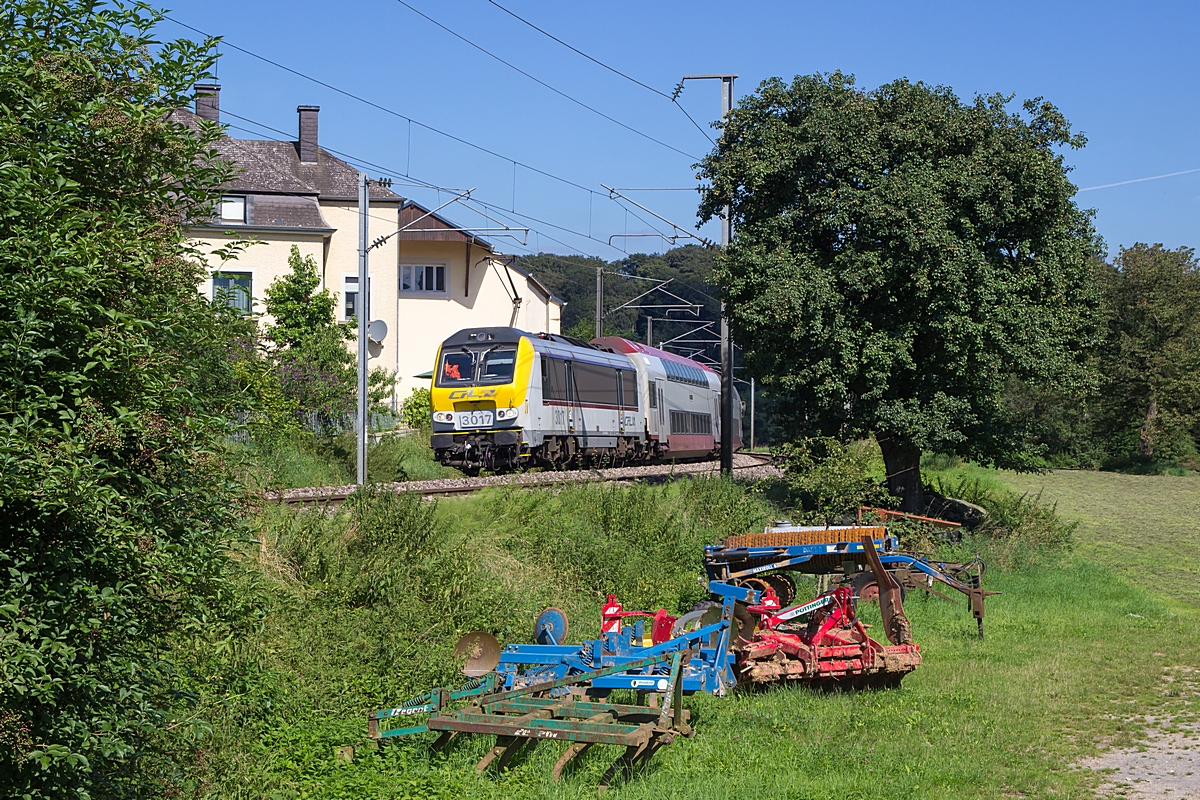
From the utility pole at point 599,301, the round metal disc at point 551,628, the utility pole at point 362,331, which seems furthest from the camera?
the utility pole at point 599,301

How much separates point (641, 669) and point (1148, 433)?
5564cm

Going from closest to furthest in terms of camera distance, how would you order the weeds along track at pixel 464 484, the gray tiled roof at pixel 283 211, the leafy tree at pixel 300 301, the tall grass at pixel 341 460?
the weeds along track at pixel 464 484
the tall grass at pixel 341 460
the leafy tree at pixel 300 301
the gray tiled roof at pixel 283 211

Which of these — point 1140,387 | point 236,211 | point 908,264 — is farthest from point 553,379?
point 1140,387

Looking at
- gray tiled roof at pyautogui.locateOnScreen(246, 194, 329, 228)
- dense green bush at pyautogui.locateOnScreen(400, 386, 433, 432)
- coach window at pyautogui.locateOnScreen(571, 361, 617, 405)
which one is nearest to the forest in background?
dense green bush at pyautogui.locateOnScreen(400, 386, 433, 432)

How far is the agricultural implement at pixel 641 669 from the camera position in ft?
23.9

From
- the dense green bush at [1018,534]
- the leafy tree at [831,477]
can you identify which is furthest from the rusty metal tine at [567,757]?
the dense green bush at [1018,534]

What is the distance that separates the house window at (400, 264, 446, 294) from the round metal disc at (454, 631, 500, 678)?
132 feet

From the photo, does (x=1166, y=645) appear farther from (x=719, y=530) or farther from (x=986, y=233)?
(x=986, y=233)

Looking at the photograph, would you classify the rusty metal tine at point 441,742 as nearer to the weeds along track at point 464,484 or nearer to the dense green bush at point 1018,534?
the weeds along track at point 464,484

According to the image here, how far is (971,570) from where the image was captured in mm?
15094

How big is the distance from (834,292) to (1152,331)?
40237 mm

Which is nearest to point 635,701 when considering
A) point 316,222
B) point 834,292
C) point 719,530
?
point 719,530

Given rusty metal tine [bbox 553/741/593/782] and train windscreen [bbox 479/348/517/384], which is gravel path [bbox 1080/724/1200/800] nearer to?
rusty metal tine [bbox 553/741/593/782]

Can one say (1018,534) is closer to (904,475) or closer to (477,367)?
(904,475)
